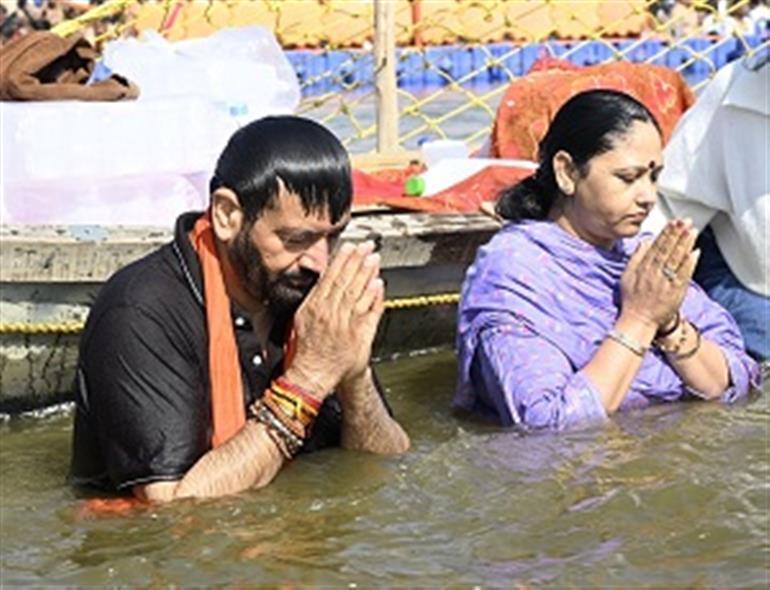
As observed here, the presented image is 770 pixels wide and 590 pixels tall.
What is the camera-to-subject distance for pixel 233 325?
3771 mm

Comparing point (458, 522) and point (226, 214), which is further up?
point (226, 214)

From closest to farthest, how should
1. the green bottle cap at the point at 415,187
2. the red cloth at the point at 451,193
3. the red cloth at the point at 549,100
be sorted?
the red cloth at the point at 451,193 → the green bottle cap at the point at 415,187 → the red cloth at the point at 549,100

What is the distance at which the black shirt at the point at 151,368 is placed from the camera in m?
3.65

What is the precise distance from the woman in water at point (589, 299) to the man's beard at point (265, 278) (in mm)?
1015

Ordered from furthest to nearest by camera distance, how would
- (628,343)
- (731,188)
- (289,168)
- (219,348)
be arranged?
(731,188)
(628,343)
(219,348)
(289,168)

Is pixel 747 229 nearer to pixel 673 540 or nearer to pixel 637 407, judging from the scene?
pixel 637 407

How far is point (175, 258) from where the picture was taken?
3777 millimetres

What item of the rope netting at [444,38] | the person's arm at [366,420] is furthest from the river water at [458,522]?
the rope netting at [444,38]

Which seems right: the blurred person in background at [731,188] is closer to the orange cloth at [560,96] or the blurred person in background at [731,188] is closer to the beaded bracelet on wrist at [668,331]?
the beaded bracelet on wrist at [668,331]

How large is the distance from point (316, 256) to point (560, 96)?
2851 mm

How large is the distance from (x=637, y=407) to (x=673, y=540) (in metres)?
1.12

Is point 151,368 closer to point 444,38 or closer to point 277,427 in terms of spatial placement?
point 277,427

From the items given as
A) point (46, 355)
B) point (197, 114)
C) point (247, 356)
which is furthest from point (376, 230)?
point (247, 356)

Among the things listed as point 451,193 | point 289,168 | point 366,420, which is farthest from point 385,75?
point 289,168
